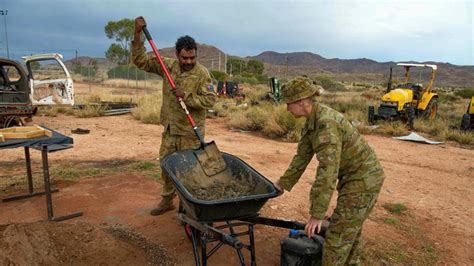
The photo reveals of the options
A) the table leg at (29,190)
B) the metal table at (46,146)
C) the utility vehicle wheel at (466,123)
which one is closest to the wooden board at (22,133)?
the metal table at (46,146)

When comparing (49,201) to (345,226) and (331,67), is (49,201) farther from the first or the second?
(331,67)

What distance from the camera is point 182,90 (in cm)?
365

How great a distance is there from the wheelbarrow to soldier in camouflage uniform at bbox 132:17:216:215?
65cm

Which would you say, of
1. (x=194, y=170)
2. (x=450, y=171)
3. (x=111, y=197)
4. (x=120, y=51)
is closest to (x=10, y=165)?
(x=111, y=197)

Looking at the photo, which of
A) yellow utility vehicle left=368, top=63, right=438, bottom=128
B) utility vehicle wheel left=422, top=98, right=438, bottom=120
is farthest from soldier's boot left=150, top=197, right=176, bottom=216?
utility vehicle wheel left=422, top=98, right=438, bottom=120

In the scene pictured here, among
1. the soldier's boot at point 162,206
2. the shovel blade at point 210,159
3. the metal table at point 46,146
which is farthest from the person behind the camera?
the soldier's boot at point 162,206

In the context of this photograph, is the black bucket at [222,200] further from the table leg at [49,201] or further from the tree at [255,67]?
the tree at [255,67]

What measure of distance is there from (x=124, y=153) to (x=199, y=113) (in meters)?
3.69

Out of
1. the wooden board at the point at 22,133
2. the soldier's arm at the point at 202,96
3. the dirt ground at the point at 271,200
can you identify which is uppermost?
the soldier's arm at the point at 202,96

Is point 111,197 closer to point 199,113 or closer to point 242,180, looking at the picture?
point 199,113

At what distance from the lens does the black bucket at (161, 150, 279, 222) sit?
243 cm

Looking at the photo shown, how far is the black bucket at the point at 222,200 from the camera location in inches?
95.6

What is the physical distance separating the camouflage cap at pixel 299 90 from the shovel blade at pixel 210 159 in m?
1.08

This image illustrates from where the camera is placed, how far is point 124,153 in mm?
7113
